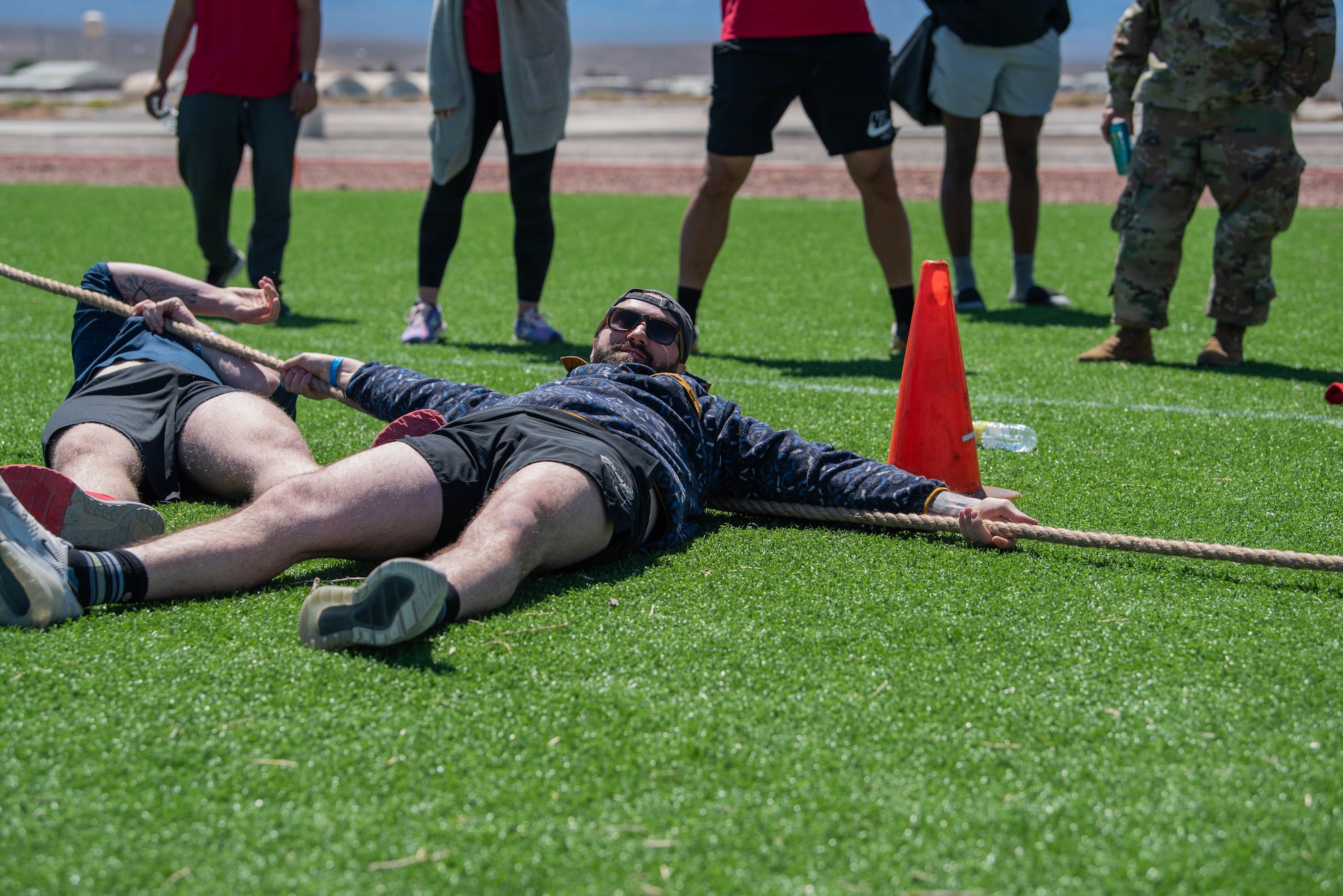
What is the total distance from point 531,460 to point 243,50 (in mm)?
4496

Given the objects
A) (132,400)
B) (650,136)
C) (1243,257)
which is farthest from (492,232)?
(650,136)

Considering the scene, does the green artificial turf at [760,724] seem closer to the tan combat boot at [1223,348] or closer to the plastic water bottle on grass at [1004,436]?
the plastic water bottle on grass at [1004,436]

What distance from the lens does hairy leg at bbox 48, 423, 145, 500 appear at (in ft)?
9.82

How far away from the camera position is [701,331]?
6.12m

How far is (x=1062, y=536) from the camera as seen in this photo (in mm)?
2865

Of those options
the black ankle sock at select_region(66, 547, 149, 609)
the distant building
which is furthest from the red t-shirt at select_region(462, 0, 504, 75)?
the distant building

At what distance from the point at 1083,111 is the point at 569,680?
3500 cm

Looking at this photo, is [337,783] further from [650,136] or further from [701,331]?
[650,136]

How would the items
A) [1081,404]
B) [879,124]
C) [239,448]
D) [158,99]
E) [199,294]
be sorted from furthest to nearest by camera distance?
[158,99], [879,124], [1081,404], [199,294], [239,448]

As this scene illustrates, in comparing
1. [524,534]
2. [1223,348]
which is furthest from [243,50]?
[1223,348]

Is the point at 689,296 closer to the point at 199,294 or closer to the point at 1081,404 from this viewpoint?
the point at 1081,404

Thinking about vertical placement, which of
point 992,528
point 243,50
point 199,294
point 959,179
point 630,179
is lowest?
point 992,528

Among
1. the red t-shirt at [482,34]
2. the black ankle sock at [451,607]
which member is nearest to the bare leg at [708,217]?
the red t-shirt at [482,34]

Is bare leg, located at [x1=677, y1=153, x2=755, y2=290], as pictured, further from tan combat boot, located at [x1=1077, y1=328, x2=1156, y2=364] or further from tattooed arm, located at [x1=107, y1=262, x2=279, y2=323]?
tattooed arm, located at [x1=107, y1=262, x2=279, y2=323]
